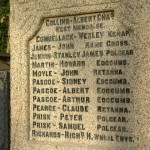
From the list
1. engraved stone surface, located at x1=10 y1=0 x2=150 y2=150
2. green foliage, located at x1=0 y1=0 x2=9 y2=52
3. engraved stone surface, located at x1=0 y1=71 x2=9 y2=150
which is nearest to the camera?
engraved stone surface, located at x1=10 y1=0 x2=150 y2=150

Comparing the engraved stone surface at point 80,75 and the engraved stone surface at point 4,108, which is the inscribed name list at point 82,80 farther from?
the engraved stone surface at point 4,108

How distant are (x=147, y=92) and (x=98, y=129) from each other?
0.58 metres

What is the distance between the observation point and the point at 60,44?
3.97 metres

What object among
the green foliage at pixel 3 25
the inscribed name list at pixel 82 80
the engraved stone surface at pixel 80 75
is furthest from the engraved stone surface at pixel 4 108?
the green foliage at pixel 3 25

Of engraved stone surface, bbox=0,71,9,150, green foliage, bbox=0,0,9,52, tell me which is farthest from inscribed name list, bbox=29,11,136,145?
green foliage, bbox=0,0,9,52

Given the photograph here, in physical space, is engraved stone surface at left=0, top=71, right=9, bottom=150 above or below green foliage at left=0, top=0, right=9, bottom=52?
below

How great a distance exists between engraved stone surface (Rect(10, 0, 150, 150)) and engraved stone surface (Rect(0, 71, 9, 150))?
3.19ft

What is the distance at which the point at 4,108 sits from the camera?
5199 mm

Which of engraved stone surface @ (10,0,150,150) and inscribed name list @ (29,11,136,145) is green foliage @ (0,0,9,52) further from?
inscribed name list @ (29,11,136,145)

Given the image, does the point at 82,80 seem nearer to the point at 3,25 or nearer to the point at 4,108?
the point at 4,108

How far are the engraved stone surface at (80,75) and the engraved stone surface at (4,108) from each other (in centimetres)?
97

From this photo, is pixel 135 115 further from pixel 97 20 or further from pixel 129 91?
pixel 97 20

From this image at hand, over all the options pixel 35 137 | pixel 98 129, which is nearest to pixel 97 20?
pixel 98 129

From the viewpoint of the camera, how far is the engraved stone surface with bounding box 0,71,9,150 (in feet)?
16.9
